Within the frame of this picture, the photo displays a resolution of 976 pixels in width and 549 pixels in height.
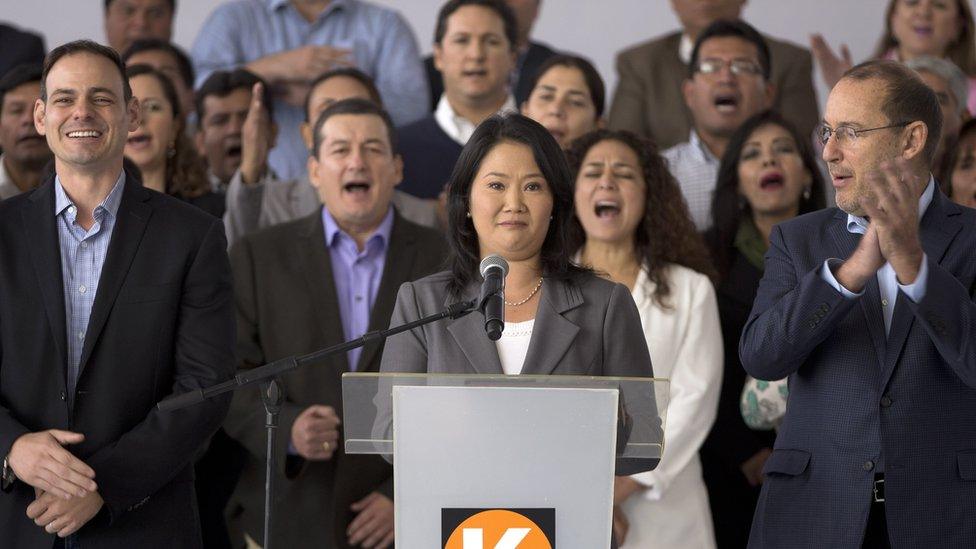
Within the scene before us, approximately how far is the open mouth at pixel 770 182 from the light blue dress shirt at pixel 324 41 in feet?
5.38

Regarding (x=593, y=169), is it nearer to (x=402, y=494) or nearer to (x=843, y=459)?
(x=843, y=459)

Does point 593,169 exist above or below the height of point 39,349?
above

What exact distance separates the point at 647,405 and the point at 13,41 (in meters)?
4.22

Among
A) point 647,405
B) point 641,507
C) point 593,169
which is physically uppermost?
point 593,169

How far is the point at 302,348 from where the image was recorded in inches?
164

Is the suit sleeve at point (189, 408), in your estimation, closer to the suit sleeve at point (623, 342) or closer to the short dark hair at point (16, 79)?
the suit sleeve at point (623, 342)

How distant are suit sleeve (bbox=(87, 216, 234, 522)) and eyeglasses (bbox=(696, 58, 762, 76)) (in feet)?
8.53

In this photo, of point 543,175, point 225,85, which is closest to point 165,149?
point 225,85

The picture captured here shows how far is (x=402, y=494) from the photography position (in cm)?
243

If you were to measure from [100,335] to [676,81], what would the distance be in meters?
3.33

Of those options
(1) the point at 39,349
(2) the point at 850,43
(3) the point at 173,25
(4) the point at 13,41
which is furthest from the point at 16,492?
(2) the point at 850,43

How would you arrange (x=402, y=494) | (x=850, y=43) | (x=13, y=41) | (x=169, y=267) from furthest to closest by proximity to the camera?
(x=850, y=43), (x=13, y=41), (x=169, y=267), (x=402, y=494)

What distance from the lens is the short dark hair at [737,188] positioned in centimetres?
480

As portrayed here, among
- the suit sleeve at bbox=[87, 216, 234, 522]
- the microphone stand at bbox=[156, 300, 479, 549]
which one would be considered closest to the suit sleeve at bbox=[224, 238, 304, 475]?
the suit sleeve at bbox=[87, 216, 234, 522]
